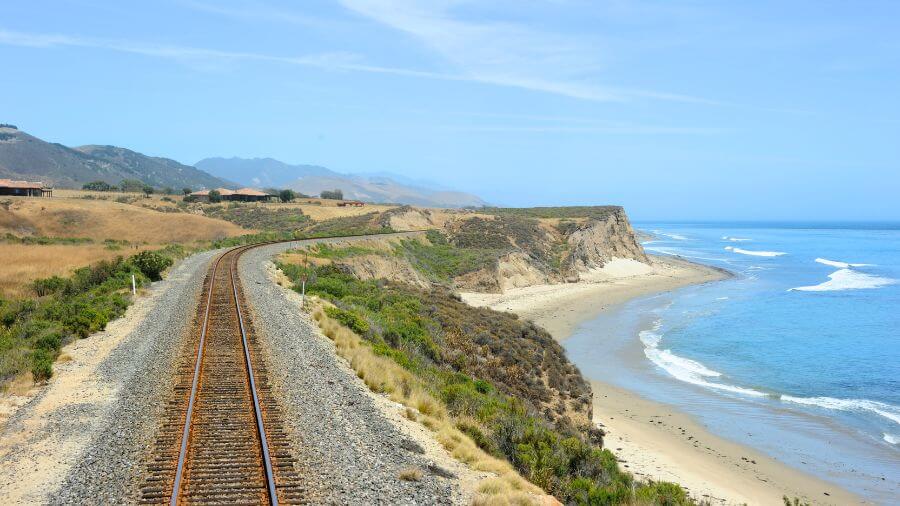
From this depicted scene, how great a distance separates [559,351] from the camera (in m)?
27.3

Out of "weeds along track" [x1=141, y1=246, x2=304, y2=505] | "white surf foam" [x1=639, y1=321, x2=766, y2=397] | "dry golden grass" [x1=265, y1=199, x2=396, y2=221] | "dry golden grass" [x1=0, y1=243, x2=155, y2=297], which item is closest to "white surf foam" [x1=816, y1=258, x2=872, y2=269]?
"white surf foam" [x1=639, y1=321, x2=766, y2=397]

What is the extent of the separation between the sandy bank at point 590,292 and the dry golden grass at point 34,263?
25893 millimetres

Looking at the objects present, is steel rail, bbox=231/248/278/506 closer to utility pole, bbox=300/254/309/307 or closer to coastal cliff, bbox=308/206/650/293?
utility pole, bbox=300/254/309/307

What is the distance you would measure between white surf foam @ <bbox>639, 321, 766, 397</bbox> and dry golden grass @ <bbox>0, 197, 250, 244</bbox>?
150 feet

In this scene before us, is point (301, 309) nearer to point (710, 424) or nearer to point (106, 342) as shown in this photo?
point (106, 342)

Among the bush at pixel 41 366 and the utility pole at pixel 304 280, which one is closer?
the bush at pixel 41 366

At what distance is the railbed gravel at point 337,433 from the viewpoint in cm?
824

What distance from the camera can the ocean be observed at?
2112 centimetres

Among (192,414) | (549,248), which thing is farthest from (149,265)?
(549,248)

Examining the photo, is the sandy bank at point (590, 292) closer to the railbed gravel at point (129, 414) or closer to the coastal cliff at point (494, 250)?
the coastal cliff at point (494, 250)

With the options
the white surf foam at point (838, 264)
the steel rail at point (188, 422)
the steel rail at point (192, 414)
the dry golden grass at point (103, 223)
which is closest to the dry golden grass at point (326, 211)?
the dry golden grass at point (103, 223)

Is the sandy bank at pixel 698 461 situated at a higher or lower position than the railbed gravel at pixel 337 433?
lower

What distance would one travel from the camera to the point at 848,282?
68562 millimetres

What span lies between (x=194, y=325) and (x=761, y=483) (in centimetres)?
1794
